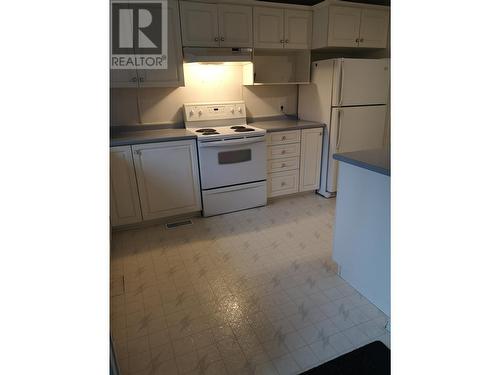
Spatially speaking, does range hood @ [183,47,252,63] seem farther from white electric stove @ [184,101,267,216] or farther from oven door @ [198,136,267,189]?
oven door @ [198,136,267,189]

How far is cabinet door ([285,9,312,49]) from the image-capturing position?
3.28 m

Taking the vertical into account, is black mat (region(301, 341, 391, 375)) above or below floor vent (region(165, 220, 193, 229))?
below

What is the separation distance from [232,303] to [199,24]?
2.56 metres

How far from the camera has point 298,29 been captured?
3.34 m

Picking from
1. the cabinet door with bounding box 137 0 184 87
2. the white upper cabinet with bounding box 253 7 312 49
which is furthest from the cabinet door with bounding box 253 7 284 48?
the cabinet door with bounding box 137 0 184 87

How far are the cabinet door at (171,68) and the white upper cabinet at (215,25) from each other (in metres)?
0.07

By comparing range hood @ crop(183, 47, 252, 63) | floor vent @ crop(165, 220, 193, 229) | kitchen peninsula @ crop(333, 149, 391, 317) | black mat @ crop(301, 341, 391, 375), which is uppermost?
range hood @ crop(183, 47, 252, 63)

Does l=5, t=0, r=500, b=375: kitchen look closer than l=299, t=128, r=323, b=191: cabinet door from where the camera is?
Yes

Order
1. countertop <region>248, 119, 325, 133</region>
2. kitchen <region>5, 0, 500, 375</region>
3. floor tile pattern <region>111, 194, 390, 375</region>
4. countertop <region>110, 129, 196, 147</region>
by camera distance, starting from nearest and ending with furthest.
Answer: kitchen <region>5, 0, 500, 375</region> < floor tile pattern <region>111, 194, 390, 375</region> < countertop <region>110, 129, 196, 147</region> < countertop <region>248, 119, 325, 133</region>

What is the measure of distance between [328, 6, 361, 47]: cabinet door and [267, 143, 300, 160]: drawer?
1165 mm

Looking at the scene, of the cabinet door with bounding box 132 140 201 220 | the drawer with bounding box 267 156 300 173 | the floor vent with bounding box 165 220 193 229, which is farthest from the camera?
the drawer with bounding box 267 156 300 173

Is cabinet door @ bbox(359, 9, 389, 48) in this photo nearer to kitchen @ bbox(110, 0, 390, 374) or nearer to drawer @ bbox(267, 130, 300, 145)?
kitchen @ bbox(110, 0, 390, 374)

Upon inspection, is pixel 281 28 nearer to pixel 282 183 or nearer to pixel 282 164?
pixel 282 164

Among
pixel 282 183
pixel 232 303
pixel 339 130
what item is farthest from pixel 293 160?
pixel 232 303
